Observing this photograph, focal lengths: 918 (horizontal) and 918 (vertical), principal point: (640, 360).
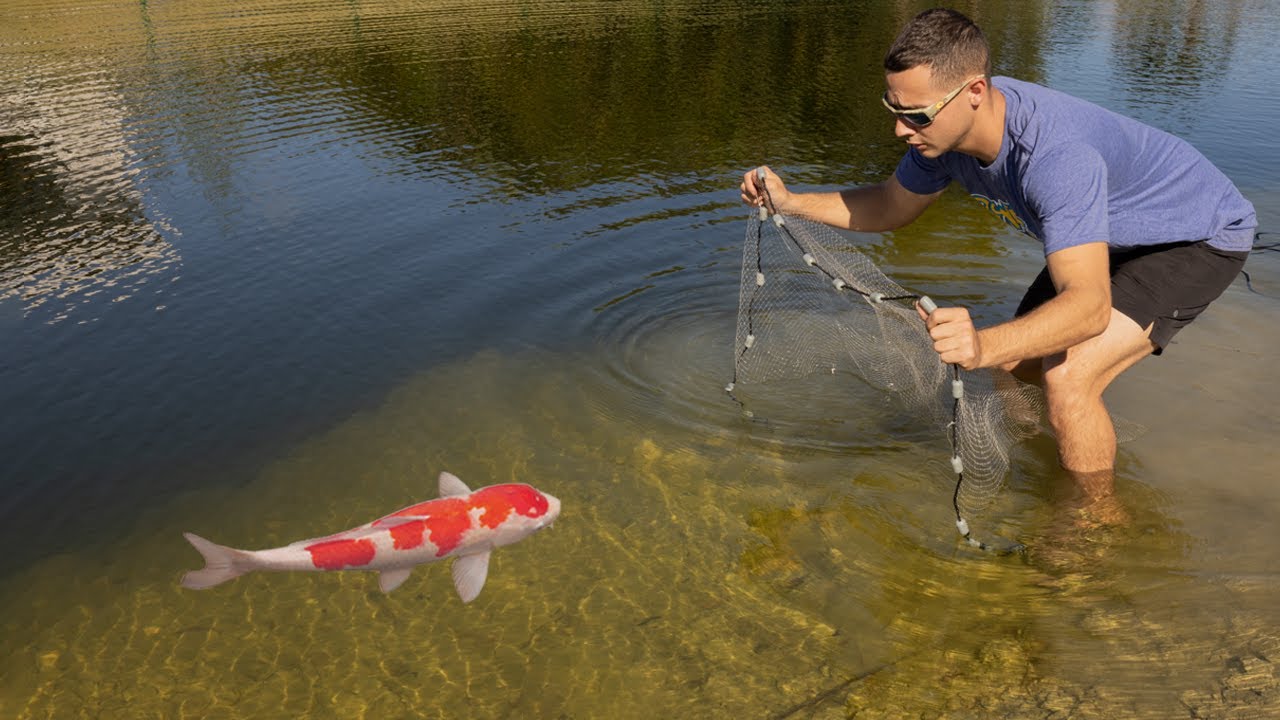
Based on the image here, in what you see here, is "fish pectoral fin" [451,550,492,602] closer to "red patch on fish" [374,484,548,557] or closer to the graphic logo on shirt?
"red patch on fish" [374,484,548,557]

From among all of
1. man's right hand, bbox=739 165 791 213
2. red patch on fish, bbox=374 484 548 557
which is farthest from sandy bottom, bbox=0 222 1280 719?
man's right hand, bbox=739 165 791 213

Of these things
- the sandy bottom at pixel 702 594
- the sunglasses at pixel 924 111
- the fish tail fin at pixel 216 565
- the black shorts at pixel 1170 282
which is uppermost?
the sunglasses at pixel 924 111

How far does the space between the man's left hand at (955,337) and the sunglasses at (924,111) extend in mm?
1198

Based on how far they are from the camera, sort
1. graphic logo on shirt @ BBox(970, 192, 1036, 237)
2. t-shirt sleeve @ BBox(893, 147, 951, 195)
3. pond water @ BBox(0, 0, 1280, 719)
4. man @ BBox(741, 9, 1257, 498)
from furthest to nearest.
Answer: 1. t-shirt sleeve @ BBox(893, 147, 951, 195)
2. graphic logo on shirt @ BBox(970, 192, 1036, 237)
3. pond water @ BBox(0, 0, 1280, 719)
4. man @ BBox(741, 9, 1257, 498)

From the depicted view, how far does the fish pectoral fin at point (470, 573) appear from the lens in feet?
17.4

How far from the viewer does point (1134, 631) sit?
5.14 metres

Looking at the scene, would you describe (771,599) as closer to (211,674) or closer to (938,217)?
(211,674)

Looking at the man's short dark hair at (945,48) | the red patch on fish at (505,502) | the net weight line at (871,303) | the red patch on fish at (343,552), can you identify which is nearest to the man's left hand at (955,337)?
the net weight line at (871,303)

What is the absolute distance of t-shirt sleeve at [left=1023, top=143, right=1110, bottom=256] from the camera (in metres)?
4.77

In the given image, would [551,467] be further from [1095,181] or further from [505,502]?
[1095,181]

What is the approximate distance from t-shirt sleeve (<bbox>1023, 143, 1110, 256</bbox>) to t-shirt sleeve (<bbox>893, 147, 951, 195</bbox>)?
120 cm

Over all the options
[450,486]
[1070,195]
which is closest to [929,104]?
[1070,195]

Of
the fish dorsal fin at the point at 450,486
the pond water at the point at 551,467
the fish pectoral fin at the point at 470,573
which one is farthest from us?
the fish dorsal fin at the point at 450,486

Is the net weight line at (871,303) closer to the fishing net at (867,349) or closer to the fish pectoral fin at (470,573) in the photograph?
the fishing net at (867,349)
